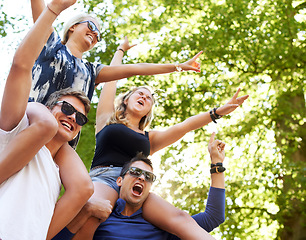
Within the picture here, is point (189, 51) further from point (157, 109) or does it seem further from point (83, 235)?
point (83, 235)

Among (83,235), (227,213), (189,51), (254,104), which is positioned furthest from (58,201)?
(254,104)

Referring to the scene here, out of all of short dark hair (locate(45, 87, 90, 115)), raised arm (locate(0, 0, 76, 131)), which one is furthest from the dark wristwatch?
raised arm (locate(0, 0, 76, 131))

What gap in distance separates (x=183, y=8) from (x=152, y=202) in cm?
843

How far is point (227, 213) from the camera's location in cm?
878

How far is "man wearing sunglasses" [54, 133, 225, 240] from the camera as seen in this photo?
252 centimetres

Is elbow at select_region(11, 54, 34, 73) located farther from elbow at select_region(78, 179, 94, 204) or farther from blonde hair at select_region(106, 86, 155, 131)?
blonde hair at select_region(106, 86, 155, 131)

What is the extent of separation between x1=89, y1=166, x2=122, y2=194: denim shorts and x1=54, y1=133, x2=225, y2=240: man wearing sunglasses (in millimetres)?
59

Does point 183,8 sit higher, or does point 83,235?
point 183,8

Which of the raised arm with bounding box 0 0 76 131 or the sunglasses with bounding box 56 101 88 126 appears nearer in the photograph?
the raised arm with bounding box 0 0 76 131

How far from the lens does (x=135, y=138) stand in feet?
10.8

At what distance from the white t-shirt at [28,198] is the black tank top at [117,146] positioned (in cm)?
100

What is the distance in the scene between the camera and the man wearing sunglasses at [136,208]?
2.52 metres

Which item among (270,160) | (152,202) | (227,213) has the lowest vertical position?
(227,213)

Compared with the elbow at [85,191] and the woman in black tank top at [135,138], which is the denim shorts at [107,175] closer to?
the woman in black tank top at [135,138]
